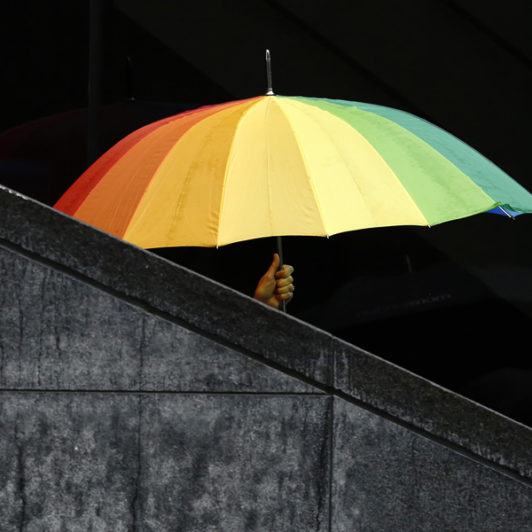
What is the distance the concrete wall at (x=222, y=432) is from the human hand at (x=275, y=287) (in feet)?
4.03

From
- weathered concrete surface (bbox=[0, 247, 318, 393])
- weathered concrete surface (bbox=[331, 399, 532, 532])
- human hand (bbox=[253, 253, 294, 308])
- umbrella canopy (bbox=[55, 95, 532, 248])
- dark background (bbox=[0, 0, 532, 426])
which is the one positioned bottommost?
weathered concrete surface (bbox=[331, 399, 532, 532])

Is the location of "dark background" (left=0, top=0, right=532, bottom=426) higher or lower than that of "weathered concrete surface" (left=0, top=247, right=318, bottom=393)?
higher

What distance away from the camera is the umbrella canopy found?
15.0 ft

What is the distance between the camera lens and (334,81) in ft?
26.8

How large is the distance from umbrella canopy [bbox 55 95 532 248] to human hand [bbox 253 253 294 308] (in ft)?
1.78

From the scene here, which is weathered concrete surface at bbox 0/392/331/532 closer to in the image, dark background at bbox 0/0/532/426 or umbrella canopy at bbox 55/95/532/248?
umbrella canopy at bbox 55/95/532/248

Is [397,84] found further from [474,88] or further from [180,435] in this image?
[180,435]

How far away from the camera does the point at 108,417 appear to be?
12.6 ft

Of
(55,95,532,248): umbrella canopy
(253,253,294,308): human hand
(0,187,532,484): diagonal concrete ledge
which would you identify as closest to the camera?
(0,187,532,484): diagonal concrete ledge

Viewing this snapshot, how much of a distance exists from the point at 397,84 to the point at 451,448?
4.74 meters

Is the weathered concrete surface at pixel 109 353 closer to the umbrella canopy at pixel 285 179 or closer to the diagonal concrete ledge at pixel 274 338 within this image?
the diagonal concrete ledge at pixel 274 338

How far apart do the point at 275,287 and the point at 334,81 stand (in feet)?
11.1

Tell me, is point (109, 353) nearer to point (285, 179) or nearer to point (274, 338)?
point (274, 338)

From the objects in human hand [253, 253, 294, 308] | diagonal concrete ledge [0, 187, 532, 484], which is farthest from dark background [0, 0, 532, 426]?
diagonal concrete ledge [0, 187, 532, 484]
